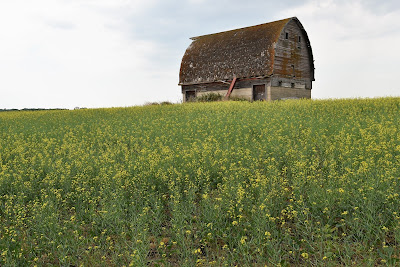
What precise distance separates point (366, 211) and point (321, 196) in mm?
723

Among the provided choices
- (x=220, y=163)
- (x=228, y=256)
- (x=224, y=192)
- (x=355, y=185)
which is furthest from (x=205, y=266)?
(x=220, y=163)

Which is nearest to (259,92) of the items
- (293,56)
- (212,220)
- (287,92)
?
(287,92)

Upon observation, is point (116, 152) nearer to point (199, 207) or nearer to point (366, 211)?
point (199, 207)

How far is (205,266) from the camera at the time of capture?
5.07 meters

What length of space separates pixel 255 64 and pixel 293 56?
4319 mm

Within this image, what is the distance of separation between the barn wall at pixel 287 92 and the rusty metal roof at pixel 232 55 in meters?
1.94

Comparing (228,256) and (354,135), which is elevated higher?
(354,135)

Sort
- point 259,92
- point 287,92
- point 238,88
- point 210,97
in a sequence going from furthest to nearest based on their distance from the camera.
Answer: point 210,97 → point 238,88 → point 287,92 → point 259,92

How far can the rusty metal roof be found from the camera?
100ft

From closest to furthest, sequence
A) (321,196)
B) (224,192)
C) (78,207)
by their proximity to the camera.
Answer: (321,196) < (224,192) < (78,207)

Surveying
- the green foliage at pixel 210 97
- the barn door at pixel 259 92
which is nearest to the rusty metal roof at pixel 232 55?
the barn door at pixel 259 92

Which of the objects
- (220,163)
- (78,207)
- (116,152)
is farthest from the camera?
(116,152)

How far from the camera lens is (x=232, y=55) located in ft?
108

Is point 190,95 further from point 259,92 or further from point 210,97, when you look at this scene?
point 259,92
